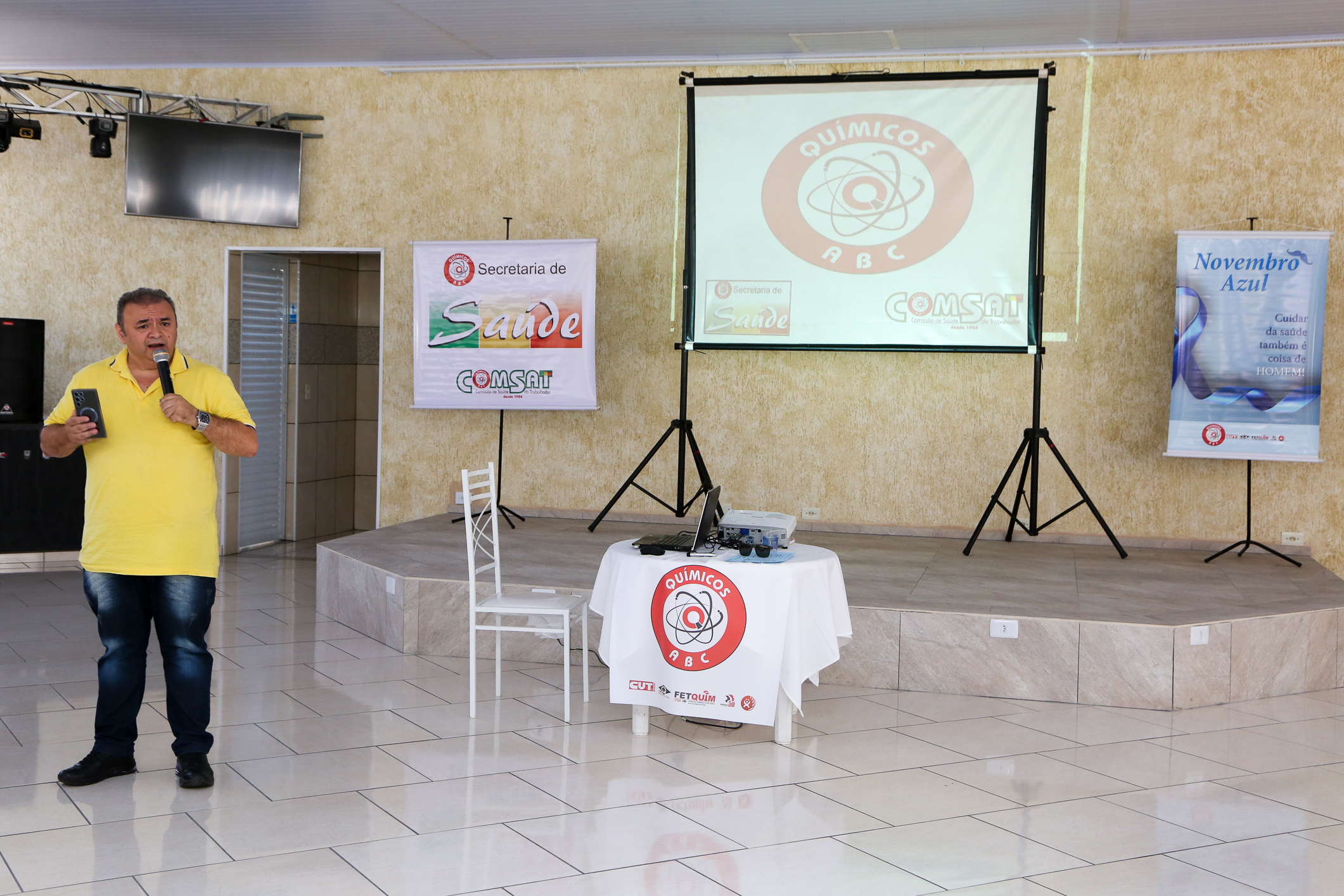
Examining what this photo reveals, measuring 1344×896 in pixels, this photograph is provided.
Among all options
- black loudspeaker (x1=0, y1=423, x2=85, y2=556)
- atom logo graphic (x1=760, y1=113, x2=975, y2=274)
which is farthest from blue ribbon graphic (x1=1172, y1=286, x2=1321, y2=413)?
black loudspeaker (x1=0, y1=423, x2=85, y2=556)

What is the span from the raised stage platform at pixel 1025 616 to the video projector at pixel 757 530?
91 cm

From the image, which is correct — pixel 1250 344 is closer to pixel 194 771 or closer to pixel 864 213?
pixel 864 213

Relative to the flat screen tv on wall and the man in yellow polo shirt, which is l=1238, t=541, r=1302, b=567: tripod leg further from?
the flat screen tv on wall

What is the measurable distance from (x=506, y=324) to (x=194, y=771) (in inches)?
166

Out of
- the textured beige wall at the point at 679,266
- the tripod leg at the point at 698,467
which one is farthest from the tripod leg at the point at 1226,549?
the tripod leg at the point at 698,467

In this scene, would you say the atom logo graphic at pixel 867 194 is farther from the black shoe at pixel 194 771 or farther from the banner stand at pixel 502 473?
the black shoe at pixel 194 771

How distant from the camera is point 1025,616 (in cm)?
477

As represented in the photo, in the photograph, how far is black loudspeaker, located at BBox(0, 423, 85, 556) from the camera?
721 cm

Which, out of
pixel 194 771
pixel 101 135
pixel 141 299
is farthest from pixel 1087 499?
pixel 101 135

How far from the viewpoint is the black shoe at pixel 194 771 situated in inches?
137

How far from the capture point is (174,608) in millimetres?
3479

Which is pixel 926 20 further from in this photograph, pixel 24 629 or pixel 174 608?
pixel 24 629

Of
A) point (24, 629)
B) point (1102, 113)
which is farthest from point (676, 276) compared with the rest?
point (24, 629)

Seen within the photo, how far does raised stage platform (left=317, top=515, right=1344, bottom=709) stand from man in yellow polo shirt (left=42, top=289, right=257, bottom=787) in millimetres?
1667
